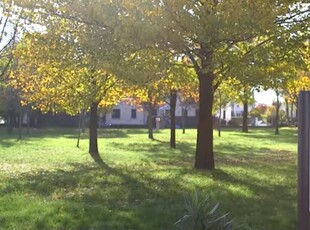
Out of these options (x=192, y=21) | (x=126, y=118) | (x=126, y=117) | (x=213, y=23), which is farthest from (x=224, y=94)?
(x=126, y=118)

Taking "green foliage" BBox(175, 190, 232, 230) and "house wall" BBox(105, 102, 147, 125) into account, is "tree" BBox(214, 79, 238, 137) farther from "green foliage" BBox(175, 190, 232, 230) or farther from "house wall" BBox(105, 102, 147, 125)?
"house wall" BBox(105, 102, 147, 125)

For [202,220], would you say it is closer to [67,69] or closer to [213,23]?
[213,23]

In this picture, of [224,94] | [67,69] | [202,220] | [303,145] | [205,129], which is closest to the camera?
[303,145]

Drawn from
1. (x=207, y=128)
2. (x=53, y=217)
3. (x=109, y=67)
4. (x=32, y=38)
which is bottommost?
(x=53, y=217)

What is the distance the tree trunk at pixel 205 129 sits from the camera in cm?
1449

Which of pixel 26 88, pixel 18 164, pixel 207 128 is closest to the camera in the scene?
pixel 207 128

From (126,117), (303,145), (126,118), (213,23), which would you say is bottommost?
(303,145)

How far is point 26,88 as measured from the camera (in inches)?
872

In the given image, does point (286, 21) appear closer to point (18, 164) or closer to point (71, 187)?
point (71, 187)

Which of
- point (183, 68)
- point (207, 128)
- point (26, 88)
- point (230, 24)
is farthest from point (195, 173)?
point (26, 88)

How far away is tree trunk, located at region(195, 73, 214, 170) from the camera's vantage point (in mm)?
14492

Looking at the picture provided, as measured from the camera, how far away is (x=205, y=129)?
14633 millimetres

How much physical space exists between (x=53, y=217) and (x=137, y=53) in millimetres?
6090

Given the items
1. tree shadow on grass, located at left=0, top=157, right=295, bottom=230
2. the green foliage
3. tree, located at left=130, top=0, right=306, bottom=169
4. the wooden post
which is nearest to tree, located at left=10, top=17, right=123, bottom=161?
tree, located at left=130, top=0, right=306, bottom=169
